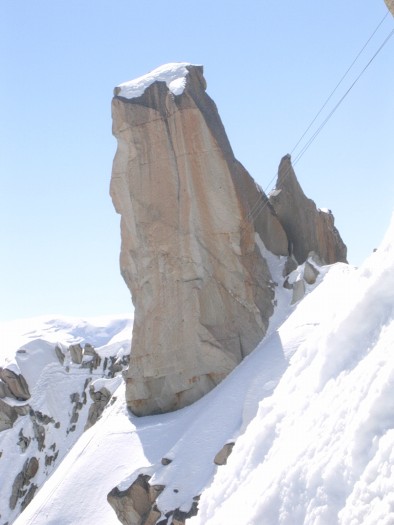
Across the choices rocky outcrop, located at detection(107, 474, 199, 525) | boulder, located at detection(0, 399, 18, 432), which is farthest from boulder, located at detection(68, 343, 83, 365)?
rocky outcrop, located at detection(107, 474, 199, 525)

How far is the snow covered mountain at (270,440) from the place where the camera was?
6207 millimetres

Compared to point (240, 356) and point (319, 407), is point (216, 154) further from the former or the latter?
point (319, 407)

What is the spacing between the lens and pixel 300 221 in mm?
30094

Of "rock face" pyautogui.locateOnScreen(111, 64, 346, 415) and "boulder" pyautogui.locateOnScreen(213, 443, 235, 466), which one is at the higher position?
"rock face" pyautogui.locateOnScreen(111, 64, 346, 415)

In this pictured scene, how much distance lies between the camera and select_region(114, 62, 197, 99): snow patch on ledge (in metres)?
26.2

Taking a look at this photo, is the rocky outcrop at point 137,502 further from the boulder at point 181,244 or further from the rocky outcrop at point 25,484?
the rocky outcrop at point 25,484

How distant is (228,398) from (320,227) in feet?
40.4

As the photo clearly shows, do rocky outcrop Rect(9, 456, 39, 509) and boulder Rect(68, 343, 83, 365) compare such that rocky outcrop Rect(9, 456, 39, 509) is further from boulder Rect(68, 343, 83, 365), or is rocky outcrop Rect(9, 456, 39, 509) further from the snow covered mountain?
boulder Rect(68, 343, 83, 365)

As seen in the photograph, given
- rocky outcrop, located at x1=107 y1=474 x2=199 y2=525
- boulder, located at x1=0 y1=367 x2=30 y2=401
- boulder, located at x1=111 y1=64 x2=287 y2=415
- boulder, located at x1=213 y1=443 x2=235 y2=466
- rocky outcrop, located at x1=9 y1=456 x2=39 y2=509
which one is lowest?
rocky outcrop, located at x1=9 y1=456 x2=39 y2=509

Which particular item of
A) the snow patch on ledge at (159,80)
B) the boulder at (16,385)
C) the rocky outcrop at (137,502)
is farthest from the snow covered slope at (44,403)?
the rocky outcrop at (137,502)

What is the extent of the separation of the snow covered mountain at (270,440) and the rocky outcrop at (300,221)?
109 inches

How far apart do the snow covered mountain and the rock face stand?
3.40ft

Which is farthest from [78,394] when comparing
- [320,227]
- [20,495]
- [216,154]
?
[216,154]

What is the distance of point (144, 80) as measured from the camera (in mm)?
26766
